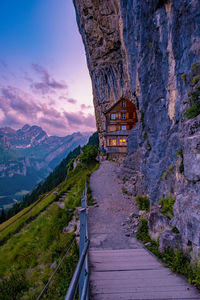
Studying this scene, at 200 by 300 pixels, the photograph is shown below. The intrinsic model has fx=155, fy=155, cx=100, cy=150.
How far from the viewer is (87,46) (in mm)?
39344

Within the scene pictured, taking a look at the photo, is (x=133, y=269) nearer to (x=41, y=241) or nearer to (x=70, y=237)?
(x=70, y=237)

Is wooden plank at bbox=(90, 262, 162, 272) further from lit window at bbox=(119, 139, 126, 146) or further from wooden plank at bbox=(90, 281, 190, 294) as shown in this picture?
lit window at bbox=(119, 139, 126, 146)

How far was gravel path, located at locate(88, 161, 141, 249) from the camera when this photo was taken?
9713 mm

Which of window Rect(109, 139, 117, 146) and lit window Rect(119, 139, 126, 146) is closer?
lit window Rect(119, 139, 126, 146)

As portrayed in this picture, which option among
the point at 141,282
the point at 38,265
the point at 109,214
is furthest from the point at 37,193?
the point at 141,282

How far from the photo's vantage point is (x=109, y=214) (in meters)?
14.2

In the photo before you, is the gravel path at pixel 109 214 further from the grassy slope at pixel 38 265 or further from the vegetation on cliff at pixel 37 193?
the vegetation on cliff at pixel 37 193

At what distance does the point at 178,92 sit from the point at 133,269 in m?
10.9

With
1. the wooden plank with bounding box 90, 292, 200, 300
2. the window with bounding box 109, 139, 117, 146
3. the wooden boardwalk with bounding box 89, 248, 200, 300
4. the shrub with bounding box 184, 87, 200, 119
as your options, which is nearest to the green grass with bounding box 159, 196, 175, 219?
the wooden boardwalk with bounding box 89, 248, 200, 300

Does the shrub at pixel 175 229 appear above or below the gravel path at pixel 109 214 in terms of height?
above

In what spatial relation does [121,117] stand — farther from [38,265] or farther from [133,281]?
[133,281]

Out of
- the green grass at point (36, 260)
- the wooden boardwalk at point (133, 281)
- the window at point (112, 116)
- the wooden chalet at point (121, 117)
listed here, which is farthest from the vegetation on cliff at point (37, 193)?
the wooden boardwalk at point (133, 281)

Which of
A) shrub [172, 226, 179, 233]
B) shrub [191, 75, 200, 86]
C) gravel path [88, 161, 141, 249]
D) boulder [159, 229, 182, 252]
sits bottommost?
gravel path [88, 161, 141, 249]

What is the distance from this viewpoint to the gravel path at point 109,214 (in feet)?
31.9
